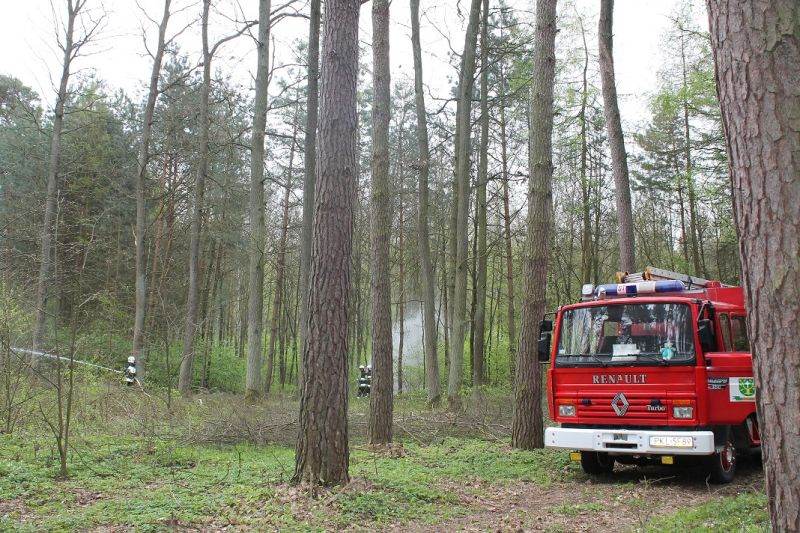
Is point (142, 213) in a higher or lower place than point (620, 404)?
higher

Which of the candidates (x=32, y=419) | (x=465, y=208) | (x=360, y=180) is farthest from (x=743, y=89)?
(x=360, y=180)

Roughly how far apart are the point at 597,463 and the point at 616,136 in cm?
830

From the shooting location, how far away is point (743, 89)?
2873mm

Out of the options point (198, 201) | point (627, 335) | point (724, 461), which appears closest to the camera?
point (724, 461)

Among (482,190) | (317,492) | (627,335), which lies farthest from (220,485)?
(482,190)

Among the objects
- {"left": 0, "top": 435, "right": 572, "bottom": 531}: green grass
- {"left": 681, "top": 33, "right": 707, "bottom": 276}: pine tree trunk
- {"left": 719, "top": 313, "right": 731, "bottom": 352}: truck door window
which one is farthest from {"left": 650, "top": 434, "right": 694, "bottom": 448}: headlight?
{"left": 681, "top": 33, "right": 707, "bottom": 276}: pine tree trunk

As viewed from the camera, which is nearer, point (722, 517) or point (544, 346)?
point (722, 517)

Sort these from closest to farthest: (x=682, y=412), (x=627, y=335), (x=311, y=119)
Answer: (x=682, y=412) → (x=627, y=335) → (x=311, y=119)

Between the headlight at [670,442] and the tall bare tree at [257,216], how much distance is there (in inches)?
473

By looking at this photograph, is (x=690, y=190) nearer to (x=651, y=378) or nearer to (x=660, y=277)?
(x=660, y=277)

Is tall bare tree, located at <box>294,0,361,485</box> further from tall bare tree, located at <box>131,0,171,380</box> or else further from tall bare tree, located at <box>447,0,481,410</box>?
tall bare tree, located at <box>131,0,171,380</box>

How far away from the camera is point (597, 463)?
31.0 feet

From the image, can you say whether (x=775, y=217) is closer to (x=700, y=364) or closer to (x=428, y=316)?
(x=700, y=364)

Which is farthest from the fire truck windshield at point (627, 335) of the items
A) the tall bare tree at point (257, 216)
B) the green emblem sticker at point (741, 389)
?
the tall bare tree at point (257, 216)
